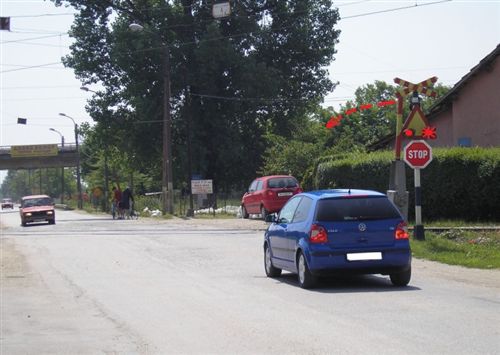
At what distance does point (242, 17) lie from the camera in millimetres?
50219

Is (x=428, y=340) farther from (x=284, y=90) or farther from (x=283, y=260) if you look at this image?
(x=284, y=90)

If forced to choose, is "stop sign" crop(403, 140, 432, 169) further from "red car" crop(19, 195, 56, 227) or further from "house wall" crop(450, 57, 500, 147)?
"red car" crop(19, 195, 56, 227)

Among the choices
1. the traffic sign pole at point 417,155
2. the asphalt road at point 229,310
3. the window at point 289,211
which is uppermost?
the traffic sign pole at point 417,155

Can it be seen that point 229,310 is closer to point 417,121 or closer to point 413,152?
point 413,152

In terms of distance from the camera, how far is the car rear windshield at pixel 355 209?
11961 millimetres

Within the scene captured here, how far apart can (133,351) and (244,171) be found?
48.5m

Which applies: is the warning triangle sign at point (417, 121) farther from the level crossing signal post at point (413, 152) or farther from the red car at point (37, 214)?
the red car at point (37, 214)

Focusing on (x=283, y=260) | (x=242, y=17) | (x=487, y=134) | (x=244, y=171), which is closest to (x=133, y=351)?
(x=283, y=260)

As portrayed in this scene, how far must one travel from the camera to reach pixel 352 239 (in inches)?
466

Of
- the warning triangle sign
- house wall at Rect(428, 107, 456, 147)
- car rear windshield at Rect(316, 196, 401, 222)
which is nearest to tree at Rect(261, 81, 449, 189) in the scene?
house wall at Rect(428, 107, 456, 147)

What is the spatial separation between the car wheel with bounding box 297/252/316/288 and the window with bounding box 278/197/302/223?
43.3 inches

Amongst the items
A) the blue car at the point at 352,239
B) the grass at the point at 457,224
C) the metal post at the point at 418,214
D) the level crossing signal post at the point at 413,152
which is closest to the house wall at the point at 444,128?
the grass at the point at 457,224

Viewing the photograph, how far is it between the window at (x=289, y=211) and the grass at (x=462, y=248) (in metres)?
3.76

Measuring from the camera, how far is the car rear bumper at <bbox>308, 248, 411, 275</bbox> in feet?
38.5
